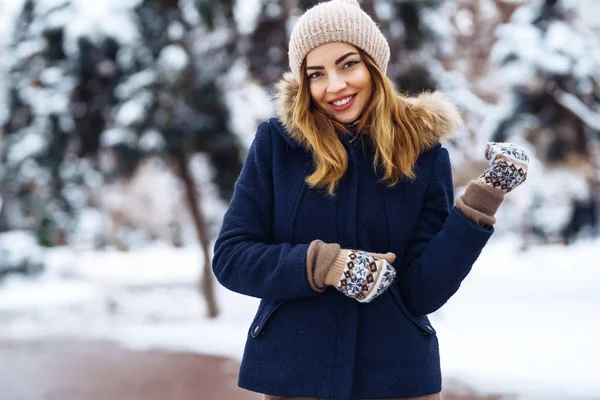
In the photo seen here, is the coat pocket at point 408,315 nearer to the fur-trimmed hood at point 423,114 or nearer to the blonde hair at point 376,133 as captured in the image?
the blonde hair at point 376,133

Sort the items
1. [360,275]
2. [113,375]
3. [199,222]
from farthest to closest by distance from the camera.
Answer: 1. [199,222]
2. [113,375]
3. [360,275]

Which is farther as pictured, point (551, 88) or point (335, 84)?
point (551, 88)

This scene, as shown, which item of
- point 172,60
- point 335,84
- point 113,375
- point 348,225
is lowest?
point 113,375

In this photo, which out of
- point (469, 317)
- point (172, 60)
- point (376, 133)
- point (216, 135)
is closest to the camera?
point (376, 133)

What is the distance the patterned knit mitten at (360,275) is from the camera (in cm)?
182

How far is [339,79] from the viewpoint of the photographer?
2.05 meters

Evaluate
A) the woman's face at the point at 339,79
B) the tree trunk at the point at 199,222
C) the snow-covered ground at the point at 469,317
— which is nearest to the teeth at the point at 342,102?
the woman's face at the point at 339,79

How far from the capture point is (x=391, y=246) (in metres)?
1.98

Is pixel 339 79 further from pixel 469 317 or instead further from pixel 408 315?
pixel 469 317

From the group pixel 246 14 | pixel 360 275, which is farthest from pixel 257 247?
pixel 246 14

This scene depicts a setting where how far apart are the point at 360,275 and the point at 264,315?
333mm

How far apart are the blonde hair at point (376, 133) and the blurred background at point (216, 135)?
4.35 m

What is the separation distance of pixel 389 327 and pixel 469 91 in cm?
844

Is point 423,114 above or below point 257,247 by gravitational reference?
above
